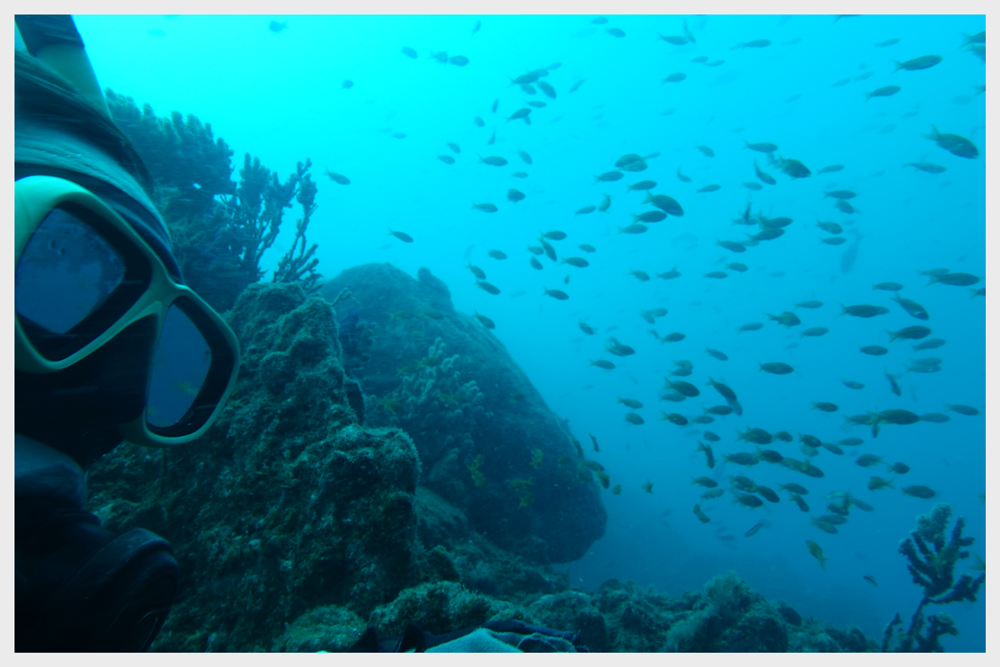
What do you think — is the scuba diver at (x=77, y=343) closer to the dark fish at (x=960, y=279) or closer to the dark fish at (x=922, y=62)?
the dark fish at (x=960, y=279)

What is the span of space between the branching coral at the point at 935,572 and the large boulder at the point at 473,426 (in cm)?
560

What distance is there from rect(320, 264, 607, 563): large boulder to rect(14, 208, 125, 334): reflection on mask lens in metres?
4.10

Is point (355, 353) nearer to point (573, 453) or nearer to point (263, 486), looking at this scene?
point (263, 486)

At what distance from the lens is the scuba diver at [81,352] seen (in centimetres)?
110

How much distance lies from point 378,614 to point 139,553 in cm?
111

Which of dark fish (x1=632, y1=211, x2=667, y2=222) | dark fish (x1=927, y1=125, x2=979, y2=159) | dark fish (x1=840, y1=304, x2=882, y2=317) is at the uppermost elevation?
dark fish (x1=927, y1=125, x2=979, y2=159)

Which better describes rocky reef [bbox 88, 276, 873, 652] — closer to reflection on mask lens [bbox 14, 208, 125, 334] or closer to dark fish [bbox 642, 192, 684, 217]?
reflection on mask lens [bbox 14, 208, 125, 334]

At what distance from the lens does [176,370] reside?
169 centimetres


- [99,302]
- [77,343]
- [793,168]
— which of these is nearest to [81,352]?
[77,343]

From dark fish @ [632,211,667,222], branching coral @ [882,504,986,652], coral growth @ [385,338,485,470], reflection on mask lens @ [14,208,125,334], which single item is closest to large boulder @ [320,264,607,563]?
coral growth @ [385,338,485,470]

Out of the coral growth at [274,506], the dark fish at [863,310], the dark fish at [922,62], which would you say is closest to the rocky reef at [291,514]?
the coral growth at [274,506]

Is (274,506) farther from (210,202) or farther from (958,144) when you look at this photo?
(958,144)

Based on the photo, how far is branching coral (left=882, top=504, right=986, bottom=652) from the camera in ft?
22.5

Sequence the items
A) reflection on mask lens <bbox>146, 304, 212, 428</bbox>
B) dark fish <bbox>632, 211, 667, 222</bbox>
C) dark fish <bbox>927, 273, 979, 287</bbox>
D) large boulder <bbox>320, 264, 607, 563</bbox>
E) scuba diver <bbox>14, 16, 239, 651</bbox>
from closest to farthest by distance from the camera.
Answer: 1. scuba diver <bbox>14, 16, 239, 651</bbox>
2. reflection on mask lens <bbox>146, 304, 212, 428</bbox>
3. large boulder <bbox>320, 264, 607, 563</bbox>
4. dark fish <bbox>927, 273, 979, 287</bbox>
5. dark fish <bbox>632, 211, 667, 222</bbox>
